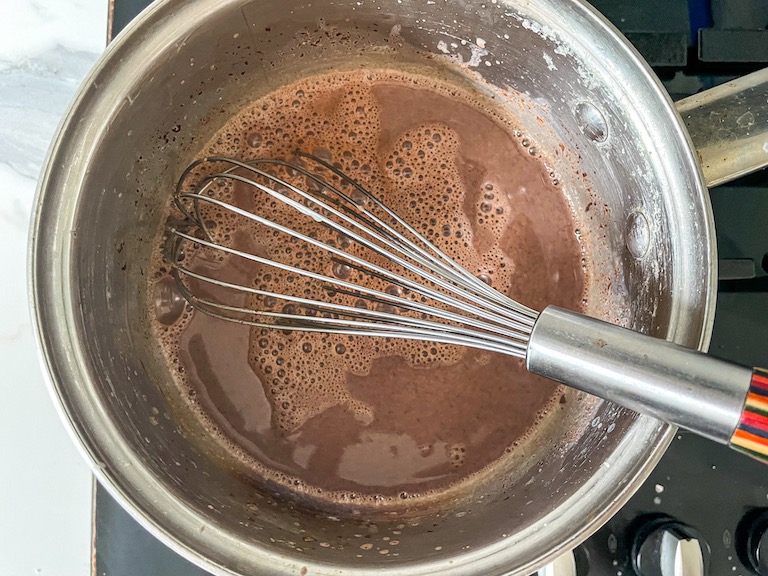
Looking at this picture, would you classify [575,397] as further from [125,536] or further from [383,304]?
[125,536]

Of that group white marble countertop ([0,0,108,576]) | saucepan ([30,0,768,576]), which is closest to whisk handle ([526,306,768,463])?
saucepan ([30,0,768,576])

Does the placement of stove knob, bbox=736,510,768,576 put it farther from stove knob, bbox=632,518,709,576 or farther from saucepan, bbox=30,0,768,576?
saucepan, bbox=30,0,768,576

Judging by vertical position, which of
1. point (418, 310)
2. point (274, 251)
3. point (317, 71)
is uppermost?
point (317, 71)

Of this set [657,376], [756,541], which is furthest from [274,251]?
[756,541]

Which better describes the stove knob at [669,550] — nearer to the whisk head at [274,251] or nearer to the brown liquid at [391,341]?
the brown liquid at [391,341]

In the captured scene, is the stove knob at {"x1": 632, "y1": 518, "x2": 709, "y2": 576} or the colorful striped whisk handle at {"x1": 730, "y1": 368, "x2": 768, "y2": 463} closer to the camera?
the colorful striped whisk handle at {"x1": 730, "y1": 368, "x2": 768, "y2": 463}

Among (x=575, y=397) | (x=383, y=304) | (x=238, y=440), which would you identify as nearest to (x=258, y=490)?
(x=238, y=440)

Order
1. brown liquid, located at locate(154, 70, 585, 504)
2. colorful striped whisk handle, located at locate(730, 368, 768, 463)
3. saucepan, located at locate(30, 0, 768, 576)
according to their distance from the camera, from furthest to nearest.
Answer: brown liquid, located at locate(154, 70, 585, 504)
saucepan, located at locate(30, 0, 768, 576)
colorful striped whisk handle, located at locate(730, 368, 768, 463)

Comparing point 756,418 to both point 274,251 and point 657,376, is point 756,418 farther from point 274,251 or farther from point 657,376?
point 274,251

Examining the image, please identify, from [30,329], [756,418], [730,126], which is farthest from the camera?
[30,329]
